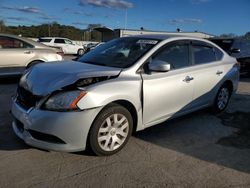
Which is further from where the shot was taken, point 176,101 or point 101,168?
point 176,101

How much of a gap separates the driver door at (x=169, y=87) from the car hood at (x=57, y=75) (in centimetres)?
56

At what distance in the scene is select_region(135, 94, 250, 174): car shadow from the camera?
4.02 metres

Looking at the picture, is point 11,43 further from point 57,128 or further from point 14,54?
point 57,128

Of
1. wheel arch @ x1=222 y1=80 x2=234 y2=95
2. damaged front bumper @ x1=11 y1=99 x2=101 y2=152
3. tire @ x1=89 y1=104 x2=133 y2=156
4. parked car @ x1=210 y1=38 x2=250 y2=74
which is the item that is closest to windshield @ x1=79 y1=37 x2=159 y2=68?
tire @ x1=89 y1=104 x2=133 y2=156

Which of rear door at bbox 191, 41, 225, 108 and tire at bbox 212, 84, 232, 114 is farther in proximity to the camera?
tire at bbox 212, 84, 232, 114

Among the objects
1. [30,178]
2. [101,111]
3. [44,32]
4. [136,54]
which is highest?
[44,32]

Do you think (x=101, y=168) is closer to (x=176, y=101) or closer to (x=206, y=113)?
(x=176, y=101)

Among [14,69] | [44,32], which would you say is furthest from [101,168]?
[44,32]

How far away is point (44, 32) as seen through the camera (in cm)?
5778

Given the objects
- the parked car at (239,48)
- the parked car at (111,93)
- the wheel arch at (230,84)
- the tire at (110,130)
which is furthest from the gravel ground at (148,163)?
the parked car at (239,48)

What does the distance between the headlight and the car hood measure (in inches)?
4.8

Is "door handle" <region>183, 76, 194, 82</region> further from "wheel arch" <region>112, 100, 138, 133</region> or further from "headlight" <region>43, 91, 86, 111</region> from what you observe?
"headlight" <region>43, 91, 86, 111</region>

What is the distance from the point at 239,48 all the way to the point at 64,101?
9730mm

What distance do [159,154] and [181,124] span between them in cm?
148
